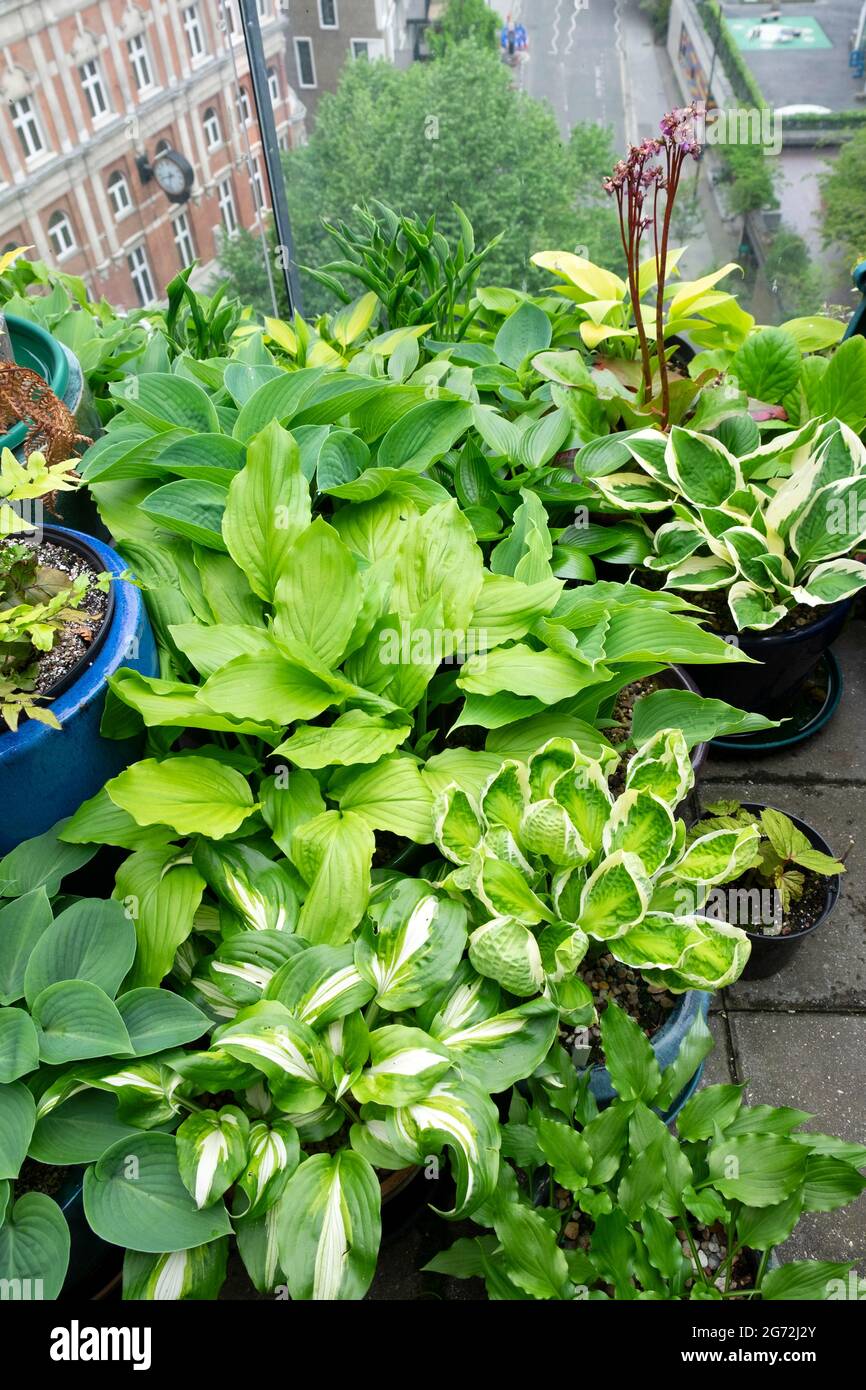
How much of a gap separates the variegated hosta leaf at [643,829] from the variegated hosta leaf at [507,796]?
12 centimetres

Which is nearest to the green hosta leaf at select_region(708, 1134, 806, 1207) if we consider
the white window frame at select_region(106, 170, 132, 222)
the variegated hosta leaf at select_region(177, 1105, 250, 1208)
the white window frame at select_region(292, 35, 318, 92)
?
the variegated hosta leaf at select_region(177, 1105, 250, 1208)

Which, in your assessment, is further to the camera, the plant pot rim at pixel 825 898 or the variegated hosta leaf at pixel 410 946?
the plant pot rim at pixel 825 898

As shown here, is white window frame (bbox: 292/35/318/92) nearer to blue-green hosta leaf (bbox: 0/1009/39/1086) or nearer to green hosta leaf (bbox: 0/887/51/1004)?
green hosta leaf (bbox: 0/887/51/1004)

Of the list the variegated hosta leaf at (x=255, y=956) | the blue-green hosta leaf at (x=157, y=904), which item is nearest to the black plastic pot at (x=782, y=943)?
the variegated hosta leaf at (x=255, y=956)

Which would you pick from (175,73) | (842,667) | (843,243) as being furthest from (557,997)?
(175,73)

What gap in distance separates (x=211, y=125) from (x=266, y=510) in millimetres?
2489

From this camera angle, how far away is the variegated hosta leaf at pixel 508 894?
3.86 feet

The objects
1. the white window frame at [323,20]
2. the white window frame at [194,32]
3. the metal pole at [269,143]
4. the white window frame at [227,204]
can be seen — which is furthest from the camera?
the white window frame at [227,204]

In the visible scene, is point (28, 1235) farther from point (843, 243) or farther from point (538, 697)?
point (843, 243)

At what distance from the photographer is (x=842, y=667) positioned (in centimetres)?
218

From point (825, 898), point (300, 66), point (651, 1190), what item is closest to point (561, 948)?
point (651, 1190)

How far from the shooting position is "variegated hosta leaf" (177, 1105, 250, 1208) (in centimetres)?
99

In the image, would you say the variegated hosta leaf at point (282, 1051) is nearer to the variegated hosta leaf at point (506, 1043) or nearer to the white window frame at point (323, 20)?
the variegated hosta leaf at point (506, 1043)

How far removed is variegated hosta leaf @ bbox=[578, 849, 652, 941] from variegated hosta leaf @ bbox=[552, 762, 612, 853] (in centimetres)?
5
